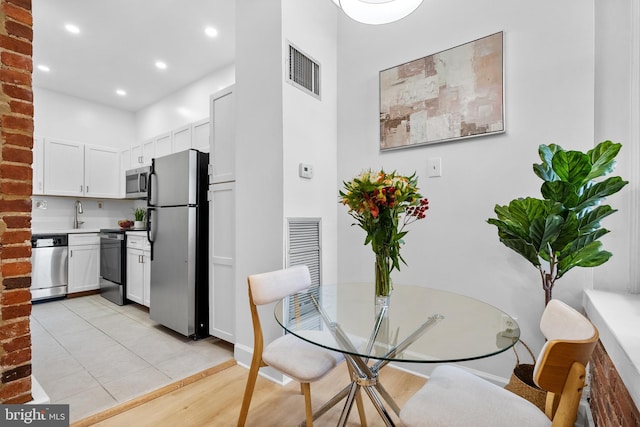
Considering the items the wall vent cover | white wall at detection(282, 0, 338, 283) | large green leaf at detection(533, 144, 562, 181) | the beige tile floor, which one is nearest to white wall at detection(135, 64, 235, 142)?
white wall at detection(282, 0, 338, 283)

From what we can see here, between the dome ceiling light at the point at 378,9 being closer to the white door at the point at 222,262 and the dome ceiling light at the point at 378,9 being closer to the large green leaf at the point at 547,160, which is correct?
the large green leaf at the point at 547,160

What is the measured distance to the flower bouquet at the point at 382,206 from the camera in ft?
4.17

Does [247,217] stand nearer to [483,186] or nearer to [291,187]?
[291,187]

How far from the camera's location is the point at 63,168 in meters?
4.36

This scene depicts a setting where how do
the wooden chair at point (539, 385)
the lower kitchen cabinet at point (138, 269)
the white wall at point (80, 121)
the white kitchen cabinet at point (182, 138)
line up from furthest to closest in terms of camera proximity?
the white wall at point (80, 121), the white kitchen cabinet at point (182, 138), the lower kitchen cabinet at point (138, 269), the wooden chair at point (539, 385)

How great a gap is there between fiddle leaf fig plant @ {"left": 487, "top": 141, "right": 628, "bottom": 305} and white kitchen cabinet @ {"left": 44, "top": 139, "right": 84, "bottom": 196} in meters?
5.53

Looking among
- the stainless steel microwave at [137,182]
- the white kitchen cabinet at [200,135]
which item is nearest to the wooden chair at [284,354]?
the white kitchen cabinet at [200,135]

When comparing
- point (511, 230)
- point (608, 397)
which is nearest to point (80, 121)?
point (511, 230)

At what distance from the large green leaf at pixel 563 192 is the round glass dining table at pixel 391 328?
0.57m

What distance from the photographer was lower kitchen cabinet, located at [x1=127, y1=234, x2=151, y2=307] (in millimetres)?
3404

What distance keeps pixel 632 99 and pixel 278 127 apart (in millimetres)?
1887

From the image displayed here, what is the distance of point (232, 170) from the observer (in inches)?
97.9

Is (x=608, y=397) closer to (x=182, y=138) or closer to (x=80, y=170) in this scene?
(x=182, y=138)

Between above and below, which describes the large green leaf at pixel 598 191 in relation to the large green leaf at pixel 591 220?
above
